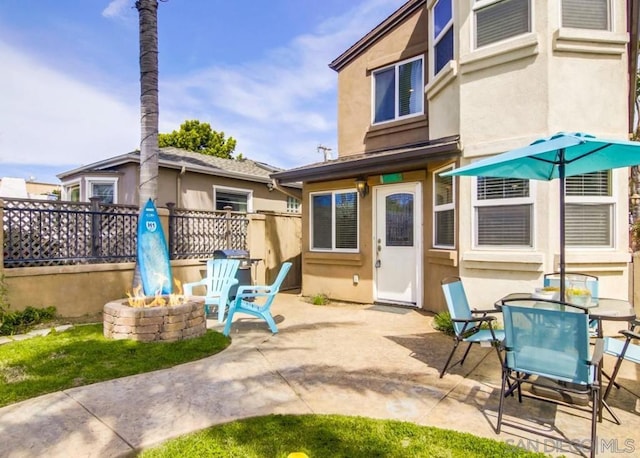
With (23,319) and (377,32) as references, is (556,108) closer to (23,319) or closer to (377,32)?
(377,32)

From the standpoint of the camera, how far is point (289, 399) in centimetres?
365

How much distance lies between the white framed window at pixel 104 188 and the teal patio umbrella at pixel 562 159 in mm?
11296

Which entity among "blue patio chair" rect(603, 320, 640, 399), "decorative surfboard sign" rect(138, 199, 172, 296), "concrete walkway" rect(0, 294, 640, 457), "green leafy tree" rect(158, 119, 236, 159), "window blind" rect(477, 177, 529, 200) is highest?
→ "green leafy tree" rect(158, 119, 236, 159)

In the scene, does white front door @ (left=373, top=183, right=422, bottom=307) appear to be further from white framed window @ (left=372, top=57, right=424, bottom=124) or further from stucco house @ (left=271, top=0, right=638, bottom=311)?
white framed window @ (left=372, top=57, right=424, bottom=124)

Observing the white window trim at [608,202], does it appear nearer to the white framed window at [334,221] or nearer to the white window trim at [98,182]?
the white framed window at [334,221]

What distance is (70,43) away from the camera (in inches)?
447

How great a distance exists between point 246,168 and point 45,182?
3051 cm

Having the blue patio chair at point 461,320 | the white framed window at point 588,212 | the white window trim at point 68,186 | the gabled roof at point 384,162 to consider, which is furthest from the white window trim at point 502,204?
the white window trim at point 68,186

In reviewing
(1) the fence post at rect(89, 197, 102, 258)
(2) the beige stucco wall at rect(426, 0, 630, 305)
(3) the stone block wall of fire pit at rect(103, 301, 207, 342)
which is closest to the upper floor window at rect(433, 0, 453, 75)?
(2) the beige stucco wall at rect(426, 0, 630, 305)

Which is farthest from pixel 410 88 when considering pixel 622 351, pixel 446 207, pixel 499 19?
pixel 622 351

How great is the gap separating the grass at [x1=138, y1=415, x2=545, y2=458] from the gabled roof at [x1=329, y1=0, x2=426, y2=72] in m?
8.98

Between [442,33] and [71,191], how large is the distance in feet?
42.4

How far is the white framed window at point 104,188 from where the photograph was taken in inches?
472

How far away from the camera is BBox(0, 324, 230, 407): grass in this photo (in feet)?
12.9
